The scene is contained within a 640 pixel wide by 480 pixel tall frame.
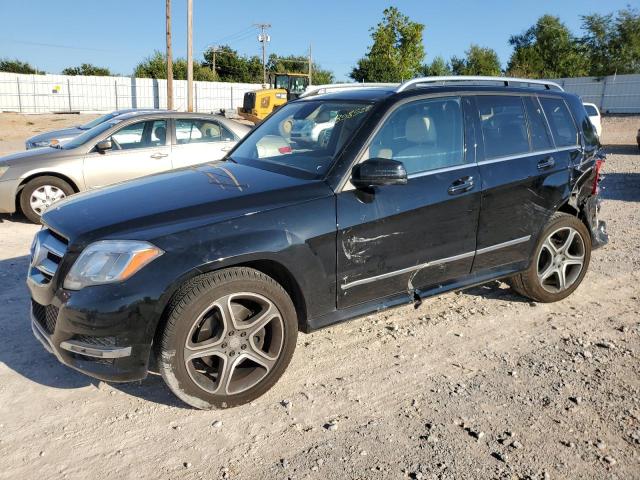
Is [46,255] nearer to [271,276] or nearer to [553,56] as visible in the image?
[271,276]

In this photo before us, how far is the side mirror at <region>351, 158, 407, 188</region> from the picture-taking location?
3.36 metres

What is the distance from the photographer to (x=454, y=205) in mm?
3885

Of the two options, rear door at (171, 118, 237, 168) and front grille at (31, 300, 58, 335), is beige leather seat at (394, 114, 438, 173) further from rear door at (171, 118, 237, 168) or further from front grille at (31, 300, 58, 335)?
rear door at (171, 118, 237, 168)

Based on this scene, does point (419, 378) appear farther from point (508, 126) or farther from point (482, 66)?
point (482, 66)

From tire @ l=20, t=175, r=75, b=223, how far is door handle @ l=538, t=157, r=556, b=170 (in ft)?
21.3

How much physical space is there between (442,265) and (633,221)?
17.7ft

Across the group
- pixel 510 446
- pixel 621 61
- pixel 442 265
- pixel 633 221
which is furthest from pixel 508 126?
pixel 621 61

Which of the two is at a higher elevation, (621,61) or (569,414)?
(621,61)

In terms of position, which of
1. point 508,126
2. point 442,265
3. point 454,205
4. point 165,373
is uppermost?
point 508,126

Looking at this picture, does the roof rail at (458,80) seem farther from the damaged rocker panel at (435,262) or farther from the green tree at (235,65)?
the green tree at (235,65)

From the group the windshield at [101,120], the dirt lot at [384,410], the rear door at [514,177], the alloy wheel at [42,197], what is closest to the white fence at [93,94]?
the windshield at [101,120]

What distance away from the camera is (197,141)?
859cm

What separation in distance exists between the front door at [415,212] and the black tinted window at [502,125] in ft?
0.60

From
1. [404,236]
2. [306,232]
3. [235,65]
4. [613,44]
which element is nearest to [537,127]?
[404,236]
